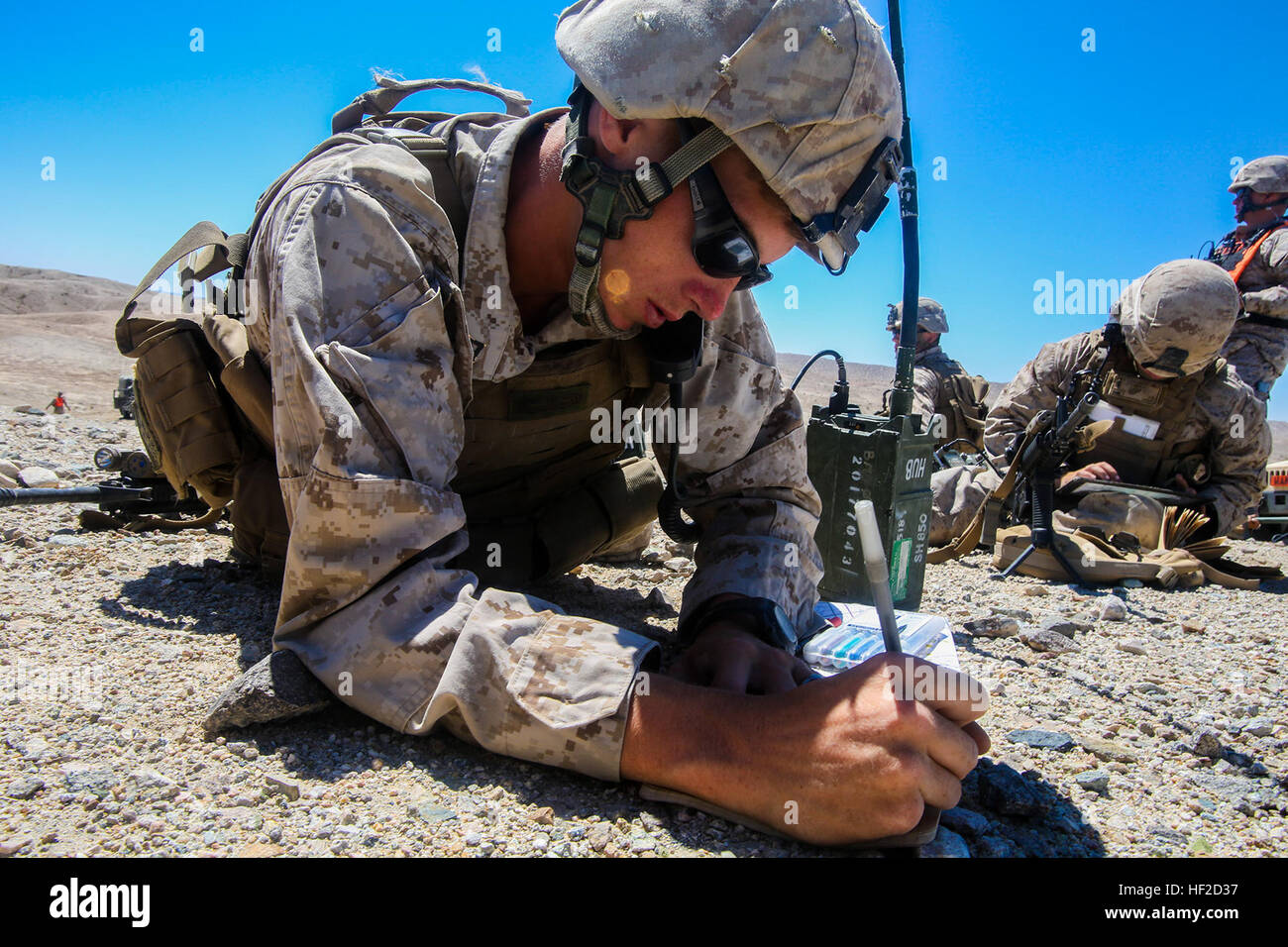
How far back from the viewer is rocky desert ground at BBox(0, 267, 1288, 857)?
4.38 ft

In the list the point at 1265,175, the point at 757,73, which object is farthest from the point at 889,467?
the point at 1265,175

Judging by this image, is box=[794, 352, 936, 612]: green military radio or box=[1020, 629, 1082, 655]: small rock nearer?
box=[1020, 629, 1082, 655]: small rock

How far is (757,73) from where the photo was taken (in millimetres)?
1667

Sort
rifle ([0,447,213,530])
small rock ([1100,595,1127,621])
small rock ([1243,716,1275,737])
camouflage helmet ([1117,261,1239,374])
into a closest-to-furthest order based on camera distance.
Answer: small rock ([1243,716,1275,737]) → rifle ([0,447,213,530]) → small rock ([1100,595,1127,621]) → camouflage helmet ([1117,261,1239,374])

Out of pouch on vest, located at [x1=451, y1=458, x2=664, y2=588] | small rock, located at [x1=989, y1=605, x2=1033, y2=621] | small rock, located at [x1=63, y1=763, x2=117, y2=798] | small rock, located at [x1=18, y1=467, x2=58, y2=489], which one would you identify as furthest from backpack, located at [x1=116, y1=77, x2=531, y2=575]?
small rock, located at [x1=989, y1=605, x2=1033, y2=621]

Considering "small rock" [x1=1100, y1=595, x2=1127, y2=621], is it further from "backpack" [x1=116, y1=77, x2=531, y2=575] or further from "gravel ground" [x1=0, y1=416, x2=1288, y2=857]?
"backpack" [x1=116, y1=77, x2=531, y2=575]

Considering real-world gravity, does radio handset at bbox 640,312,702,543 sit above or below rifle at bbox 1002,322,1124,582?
above

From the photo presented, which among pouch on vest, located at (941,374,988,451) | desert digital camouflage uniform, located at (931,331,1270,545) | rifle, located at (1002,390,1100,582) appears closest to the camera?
rifle, located at (1002,390,1100,582)

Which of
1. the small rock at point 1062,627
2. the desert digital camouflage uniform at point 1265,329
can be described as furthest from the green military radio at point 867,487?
the desert digital camouflage uniform at point 1265,329

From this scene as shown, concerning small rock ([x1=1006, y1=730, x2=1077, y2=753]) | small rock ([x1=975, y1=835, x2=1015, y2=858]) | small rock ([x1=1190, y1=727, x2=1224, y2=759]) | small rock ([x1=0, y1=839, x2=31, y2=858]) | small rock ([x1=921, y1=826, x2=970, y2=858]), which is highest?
small rock ([x1=0, y1=839, x2=31, y2=858])

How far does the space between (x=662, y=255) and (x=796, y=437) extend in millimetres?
792

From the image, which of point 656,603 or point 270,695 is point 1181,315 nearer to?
point 656,603

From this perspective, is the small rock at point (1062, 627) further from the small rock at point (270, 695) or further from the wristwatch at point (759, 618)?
the small rock at point (270, 695)
